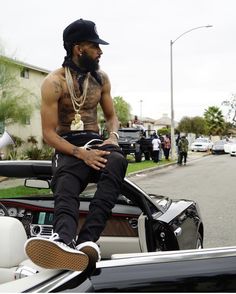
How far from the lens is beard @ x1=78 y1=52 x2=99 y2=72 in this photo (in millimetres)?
3312

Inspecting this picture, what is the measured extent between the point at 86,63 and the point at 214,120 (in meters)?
98.9

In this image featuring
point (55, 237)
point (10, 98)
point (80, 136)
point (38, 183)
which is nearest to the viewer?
point (55, 237)

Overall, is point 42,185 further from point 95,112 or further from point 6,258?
point 6,258

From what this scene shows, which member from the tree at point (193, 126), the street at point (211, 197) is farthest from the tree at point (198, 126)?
the street at point (211, 197)

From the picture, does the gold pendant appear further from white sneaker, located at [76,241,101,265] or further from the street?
the street

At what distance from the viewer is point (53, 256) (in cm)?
228

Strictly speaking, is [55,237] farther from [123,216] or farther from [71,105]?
[123,216]

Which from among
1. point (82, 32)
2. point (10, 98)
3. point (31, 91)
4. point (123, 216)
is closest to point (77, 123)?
point (82, 32)

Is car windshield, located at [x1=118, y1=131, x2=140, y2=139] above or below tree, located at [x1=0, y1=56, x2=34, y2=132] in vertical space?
below

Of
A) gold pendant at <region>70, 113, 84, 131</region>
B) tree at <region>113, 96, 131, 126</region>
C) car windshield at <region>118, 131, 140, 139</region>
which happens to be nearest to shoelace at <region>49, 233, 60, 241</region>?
gold pendant at <region>70, 113, 84, 131</region>

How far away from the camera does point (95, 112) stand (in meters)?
3.52

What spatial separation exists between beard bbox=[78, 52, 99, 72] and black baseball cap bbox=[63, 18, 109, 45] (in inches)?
4.4

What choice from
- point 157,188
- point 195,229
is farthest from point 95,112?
point 157,188

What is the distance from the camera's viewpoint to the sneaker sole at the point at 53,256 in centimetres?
220
